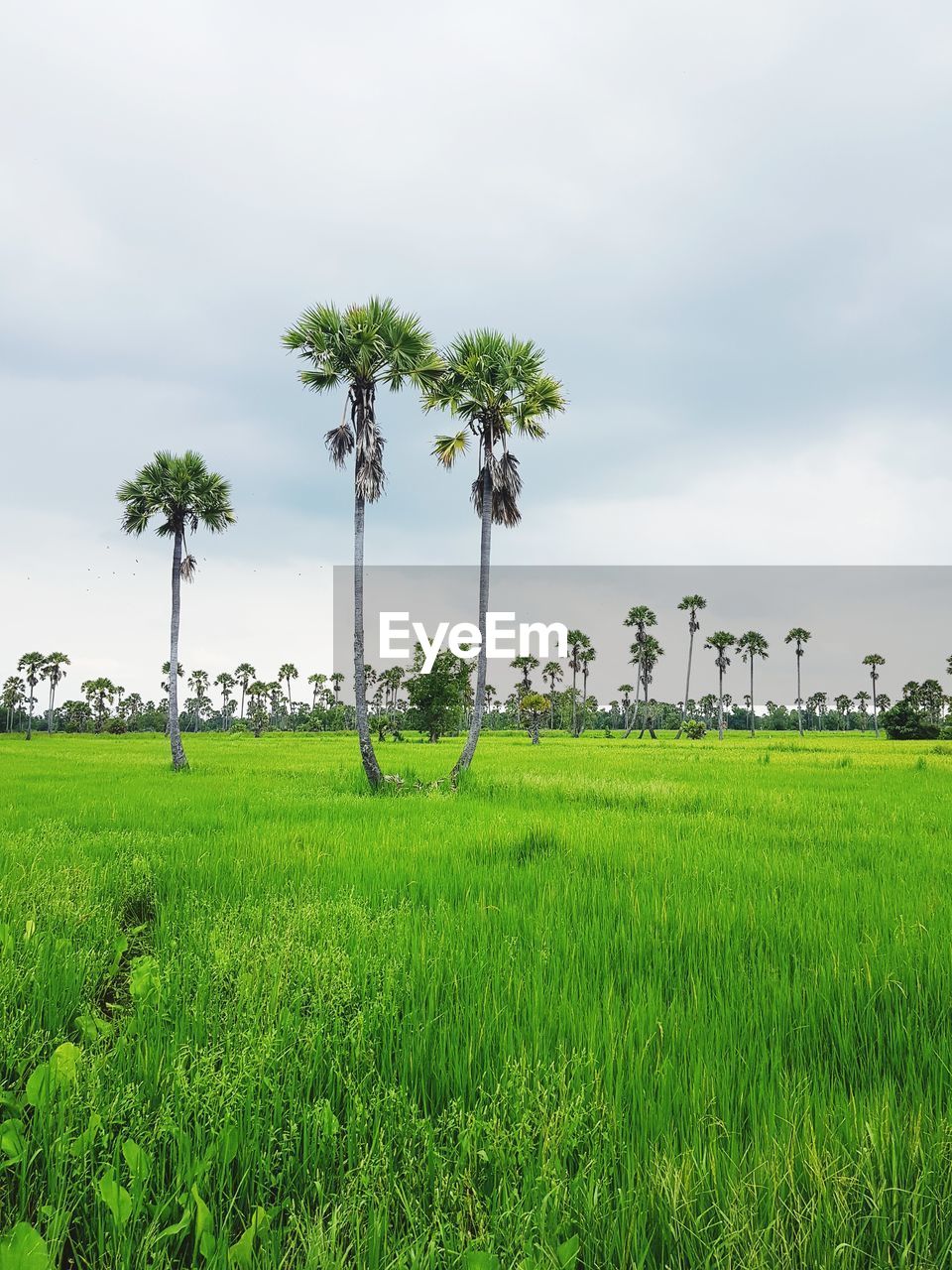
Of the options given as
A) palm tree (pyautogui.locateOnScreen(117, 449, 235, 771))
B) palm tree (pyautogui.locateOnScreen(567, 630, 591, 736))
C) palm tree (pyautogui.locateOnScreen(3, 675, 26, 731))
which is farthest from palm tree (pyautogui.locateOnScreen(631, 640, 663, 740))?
palm tree (pyautogui.locateOnScreen(3, 675, 26, 731))

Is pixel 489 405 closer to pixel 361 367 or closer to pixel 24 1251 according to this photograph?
pixel 361 367

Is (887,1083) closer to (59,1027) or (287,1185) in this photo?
(287,1185)

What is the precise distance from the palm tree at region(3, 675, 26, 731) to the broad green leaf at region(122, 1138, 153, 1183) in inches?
5924

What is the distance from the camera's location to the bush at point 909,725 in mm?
74375

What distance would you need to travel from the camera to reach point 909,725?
74938 millimetres

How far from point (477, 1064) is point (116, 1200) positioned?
1.68 metres

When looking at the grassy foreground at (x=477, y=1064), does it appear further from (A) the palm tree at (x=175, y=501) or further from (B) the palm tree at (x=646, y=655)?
(B) the palm tree at (x=646, y=655)

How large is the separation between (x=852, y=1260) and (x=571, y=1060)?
123cm

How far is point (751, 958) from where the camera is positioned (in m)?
4.36

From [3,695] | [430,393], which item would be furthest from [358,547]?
[3,695]

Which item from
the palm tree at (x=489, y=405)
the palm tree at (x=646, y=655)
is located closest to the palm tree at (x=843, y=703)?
the palm tree at (x=646, y=655)

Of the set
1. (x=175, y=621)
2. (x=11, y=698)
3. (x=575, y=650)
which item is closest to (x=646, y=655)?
(x=575, y=650)

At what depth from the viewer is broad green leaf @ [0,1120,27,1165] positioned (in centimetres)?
215

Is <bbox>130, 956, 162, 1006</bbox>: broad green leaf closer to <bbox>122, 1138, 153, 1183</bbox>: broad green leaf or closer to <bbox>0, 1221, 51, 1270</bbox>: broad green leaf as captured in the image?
<bbox>122, 1138, 153, 1183</bbox>: broad green leaf
